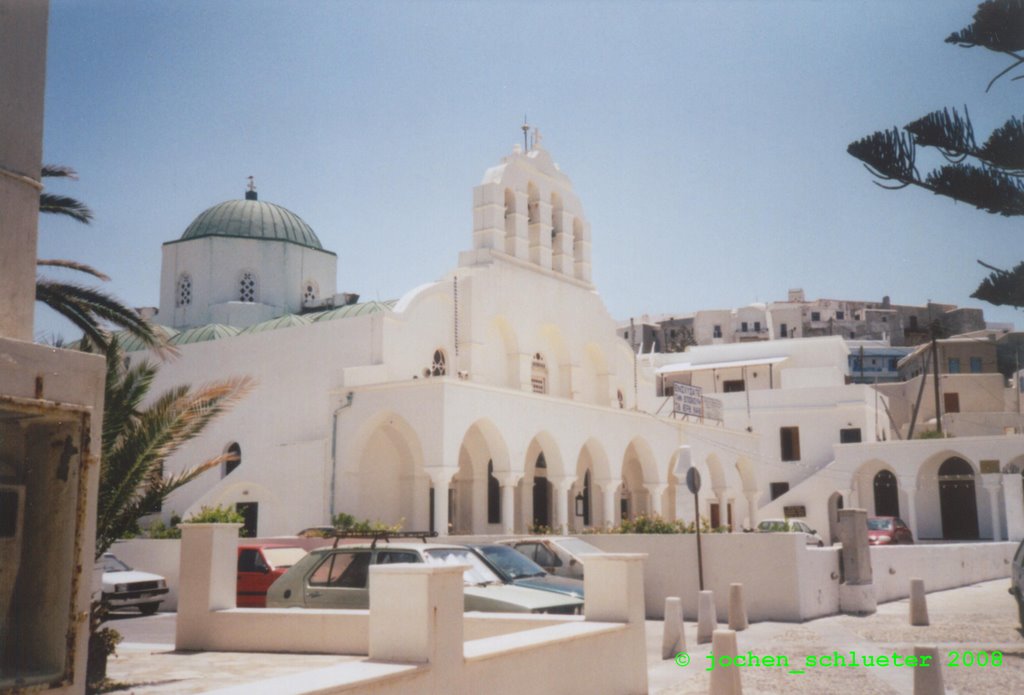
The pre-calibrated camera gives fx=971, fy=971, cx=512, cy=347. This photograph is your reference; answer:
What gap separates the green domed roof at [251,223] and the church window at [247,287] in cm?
137

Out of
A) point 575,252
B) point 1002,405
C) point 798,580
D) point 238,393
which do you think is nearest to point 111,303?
point 238,393

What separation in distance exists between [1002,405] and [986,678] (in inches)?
1781

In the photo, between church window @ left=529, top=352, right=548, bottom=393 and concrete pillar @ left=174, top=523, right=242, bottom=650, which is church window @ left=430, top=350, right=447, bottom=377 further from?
concrete pillar @ left=174, top=523, right=242, bottom=650

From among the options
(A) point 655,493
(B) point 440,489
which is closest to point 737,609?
(B) point 440,489

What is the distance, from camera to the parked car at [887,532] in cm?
2984

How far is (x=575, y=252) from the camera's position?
32.7 meters

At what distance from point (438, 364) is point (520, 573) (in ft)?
51.6

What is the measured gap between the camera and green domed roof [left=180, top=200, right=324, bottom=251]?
33688 millimetres

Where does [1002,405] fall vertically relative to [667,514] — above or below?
above

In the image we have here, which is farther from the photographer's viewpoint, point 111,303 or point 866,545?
point 866,545

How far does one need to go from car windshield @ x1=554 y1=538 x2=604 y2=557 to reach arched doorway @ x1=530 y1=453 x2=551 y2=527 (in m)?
14.7

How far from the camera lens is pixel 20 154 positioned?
15.7ft

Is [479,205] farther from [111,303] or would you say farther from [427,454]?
[111,303]

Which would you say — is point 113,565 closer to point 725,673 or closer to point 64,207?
point 64,207
